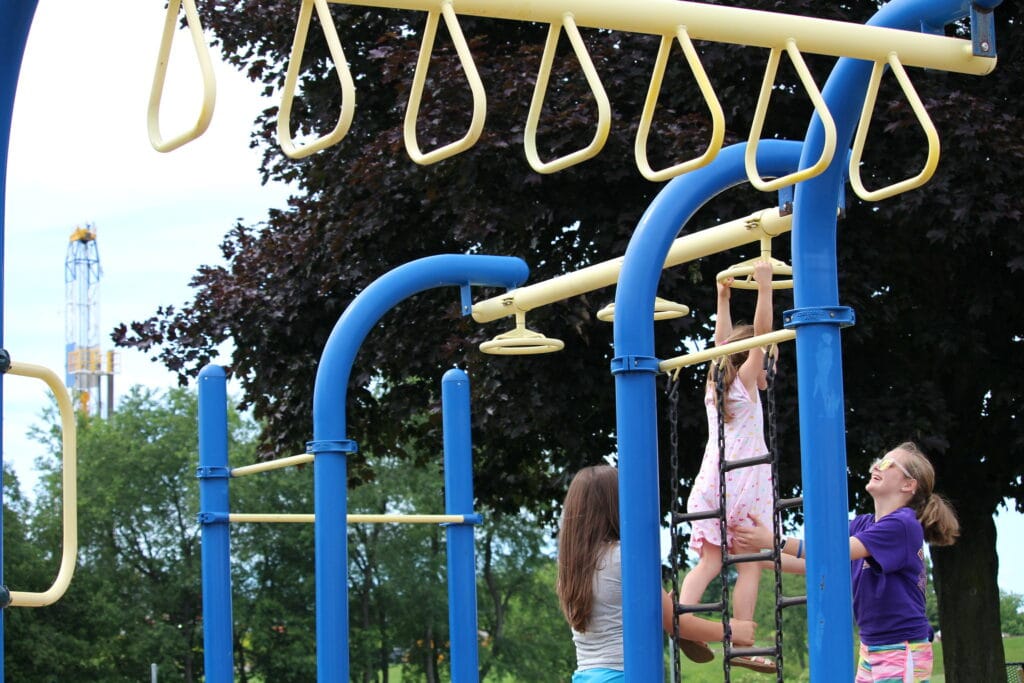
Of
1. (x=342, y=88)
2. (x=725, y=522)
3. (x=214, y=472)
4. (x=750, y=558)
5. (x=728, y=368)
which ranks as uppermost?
(x=342, y=88)

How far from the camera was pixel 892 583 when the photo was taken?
486 cm

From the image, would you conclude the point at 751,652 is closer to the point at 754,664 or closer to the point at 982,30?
the point at 754,664

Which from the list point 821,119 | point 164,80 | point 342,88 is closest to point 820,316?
point 821,119

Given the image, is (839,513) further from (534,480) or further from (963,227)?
(534,480)

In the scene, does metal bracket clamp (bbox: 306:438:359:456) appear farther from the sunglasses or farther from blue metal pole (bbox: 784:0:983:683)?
blue metal pole (bbox: 784:0:983:683)

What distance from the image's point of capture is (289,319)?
460 inches

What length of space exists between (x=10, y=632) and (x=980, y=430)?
847 inches

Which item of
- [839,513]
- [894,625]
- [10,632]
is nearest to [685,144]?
[894,625]

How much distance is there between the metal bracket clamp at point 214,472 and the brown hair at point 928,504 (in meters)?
3.36

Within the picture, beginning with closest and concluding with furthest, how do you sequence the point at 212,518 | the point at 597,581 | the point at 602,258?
the point at 597,581, the point at 212,518, the point at 602,258

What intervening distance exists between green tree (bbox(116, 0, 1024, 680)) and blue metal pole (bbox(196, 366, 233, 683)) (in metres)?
3.43

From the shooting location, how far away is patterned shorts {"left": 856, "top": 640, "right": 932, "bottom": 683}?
4.87m

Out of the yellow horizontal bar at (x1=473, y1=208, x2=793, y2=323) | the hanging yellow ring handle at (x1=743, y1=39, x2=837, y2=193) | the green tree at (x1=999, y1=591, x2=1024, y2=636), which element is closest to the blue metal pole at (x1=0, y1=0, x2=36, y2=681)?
the hanging yellow ring handle at (x1=743, y1=39, x2=837, y2=193)

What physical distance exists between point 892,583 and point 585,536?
111cm
